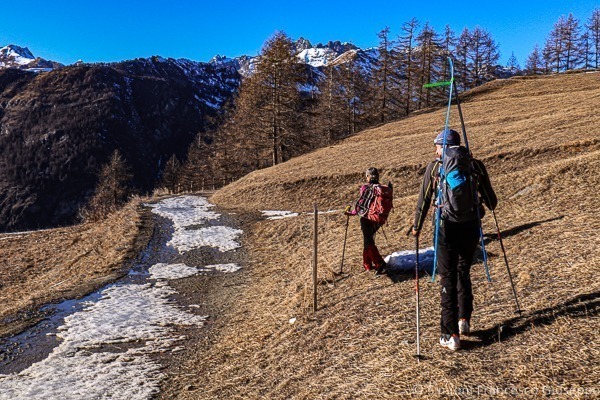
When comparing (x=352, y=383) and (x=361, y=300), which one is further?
(x=361, y=300)

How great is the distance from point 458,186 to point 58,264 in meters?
17.0

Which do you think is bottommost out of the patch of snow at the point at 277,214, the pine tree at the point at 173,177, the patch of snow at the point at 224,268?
the patch of snow at the point at 224,268

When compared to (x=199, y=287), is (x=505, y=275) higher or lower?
higher

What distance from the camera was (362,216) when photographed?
873 cm

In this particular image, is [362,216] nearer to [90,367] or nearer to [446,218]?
[446,218]

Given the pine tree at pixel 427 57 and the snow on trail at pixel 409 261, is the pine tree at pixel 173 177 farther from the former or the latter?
the snow on trail at pixel 409 261

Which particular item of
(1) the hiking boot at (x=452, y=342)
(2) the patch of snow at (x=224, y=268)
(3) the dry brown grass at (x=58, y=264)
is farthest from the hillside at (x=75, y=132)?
(1) the hiking boot at (x=452, y=342)

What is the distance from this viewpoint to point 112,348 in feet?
23.8

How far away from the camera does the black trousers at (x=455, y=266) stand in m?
4.84

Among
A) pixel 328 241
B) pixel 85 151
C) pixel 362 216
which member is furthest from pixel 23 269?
pixel 85 151

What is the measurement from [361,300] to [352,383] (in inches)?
110

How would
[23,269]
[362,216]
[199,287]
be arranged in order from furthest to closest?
[23,269] < [199,287] < [362,216]

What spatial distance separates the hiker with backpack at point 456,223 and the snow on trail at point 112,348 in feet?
13.3

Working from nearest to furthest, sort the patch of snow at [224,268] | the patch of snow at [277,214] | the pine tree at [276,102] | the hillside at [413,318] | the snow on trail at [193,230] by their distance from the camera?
the hillside at [413,318] < the patch of snow at [224,268] < the snow on trail at [193,230] < the patch of snow at [277,214] < the pine tree at [276,102]
